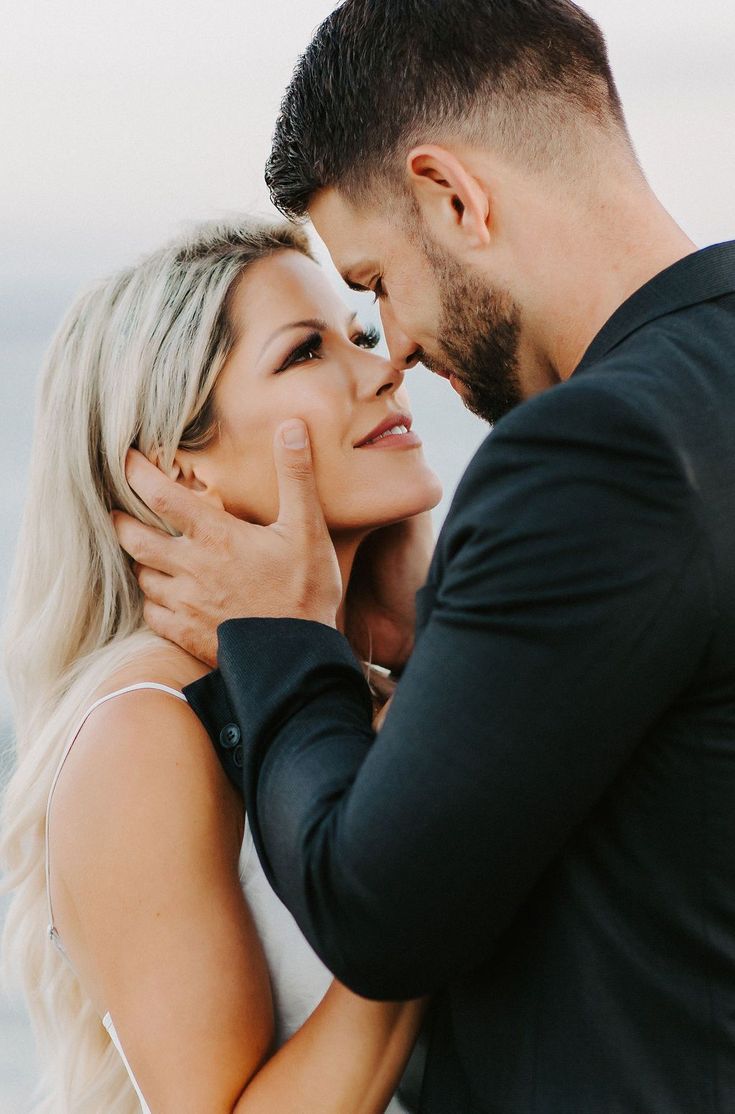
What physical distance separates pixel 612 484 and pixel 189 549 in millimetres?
940

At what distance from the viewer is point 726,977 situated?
45.2 inches

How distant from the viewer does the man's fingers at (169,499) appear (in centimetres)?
183

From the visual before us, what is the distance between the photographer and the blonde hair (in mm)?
2018

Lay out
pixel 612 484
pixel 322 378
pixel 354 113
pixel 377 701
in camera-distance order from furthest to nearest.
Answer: pixel 377 701, pixel 322 378, pixel 354 113, pixel 612 484

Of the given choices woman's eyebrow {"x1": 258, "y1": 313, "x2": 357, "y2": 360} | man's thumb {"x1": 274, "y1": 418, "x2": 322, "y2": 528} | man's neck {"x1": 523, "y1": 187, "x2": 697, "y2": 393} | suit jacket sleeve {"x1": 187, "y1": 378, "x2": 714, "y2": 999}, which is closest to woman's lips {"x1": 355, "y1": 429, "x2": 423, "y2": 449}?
man's thumb {"x1": 274, "y1": 418, "x2": 322, "y2": 528}

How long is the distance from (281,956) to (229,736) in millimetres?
338

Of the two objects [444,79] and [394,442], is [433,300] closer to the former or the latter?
[444,79]

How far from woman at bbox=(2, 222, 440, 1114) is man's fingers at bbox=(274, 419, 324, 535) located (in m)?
0.04

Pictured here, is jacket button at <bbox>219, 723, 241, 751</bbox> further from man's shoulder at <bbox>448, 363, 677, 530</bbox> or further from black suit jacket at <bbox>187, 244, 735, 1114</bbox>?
man's shoulder at <bbox>448, 363, 677, 530</bbox>

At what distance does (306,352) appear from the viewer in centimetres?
208

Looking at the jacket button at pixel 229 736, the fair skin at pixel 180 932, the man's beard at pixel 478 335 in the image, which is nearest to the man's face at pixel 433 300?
the man's beard at pixel 478 335

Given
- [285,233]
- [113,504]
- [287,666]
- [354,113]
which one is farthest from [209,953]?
[285,233]

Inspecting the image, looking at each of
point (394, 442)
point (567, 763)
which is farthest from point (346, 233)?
point (567, 763)

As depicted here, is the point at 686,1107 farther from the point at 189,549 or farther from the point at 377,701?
the point at 377,701
